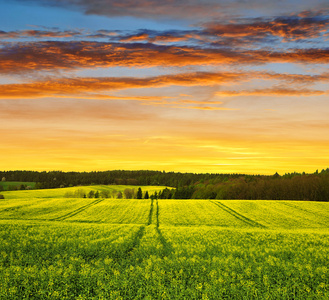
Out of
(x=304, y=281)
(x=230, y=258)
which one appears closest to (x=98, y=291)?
(x=230, y=258)

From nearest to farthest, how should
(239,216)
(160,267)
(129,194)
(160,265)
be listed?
(160,267) < (160,265) < (239,216) < (129,194)

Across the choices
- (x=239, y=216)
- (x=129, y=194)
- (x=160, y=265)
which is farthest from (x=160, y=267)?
(x=129, y=194)

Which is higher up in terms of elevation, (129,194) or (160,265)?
(160,265)

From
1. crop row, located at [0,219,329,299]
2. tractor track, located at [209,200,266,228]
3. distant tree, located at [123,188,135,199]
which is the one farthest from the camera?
distant tree, located at [123,188,135,199]

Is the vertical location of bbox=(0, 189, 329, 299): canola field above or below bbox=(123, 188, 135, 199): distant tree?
above

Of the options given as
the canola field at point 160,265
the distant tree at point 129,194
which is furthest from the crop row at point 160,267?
the distant tree at point 129,194

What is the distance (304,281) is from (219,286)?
5736mm

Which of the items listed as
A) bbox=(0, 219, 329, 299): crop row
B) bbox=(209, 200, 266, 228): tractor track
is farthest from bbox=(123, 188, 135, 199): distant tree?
bbox=(0, 219, 329, 299): crop row

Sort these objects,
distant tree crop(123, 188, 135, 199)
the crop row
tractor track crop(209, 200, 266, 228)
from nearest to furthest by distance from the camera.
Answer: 1. the crop row
2. tractor track crop(209, 200, 266, 228)
3. distant tree crop(123, 188, 135, 199)

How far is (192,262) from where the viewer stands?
21.3 meters

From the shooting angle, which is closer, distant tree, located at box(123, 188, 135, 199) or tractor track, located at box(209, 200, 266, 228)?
tractor track, located at box(209, 200, 266, 228)

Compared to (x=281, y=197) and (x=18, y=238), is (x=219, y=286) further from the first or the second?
(x=281, y=197)

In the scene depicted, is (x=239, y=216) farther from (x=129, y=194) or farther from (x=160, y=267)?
(x=129, y=194)

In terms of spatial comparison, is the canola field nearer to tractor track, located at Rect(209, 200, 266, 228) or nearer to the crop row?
the crop row
